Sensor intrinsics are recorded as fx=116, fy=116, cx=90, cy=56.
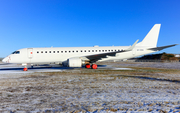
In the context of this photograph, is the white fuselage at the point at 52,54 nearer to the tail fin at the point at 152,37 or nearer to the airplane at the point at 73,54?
the airplane at the point at 73,54

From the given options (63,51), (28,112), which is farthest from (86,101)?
(63,51)

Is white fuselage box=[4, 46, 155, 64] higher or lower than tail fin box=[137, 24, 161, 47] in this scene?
lower

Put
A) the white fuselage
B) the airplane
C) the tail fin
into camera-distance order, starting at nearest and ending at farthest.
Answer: the airplane → the white fuselage → the tail fin

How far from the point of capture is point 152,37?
18.8 m

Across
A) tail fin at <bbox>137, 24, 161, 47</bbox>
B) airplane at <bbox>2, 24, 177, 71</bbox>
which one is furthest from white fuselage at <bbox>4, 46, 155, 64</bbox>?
tail fin at <bbox>137, 24, 161, 47</bbox>

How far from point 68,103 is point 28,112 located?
1200 mm

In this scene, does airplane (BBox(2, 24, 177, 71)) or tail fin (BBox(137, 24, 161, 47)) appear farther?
tail fin (BBox(137, 24, 161, 47))

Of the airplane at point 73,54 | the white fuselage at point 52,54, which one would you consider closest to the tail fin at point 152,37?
the airplane at point 73,54

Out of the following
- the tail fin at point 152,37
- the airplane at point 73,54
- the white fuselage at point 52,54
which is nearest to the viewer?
the airplane at point 73,54

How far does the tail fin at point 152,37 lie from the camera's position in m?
18.8

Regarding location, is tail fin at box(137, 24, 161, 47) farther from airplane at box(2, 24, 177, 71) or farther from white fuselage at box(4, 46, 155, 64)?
white fuselage at box(4, 46, 155, 64)

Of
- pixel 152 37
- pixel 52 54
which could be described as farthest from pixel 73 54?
pixel 152 37

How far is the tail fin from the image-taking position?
18847 millimetres

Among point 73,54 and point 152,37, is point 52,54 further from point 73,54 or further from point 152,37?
point 152,37
